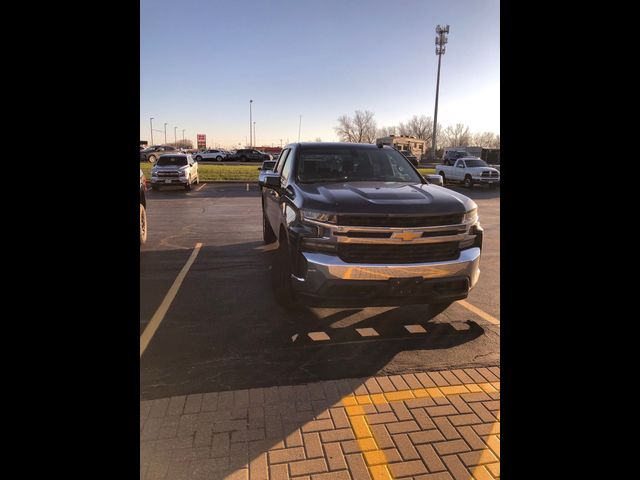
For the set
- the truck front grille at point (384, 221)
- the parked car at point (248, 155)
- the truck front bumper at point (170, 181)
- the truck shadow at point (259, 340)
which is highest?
the parked car at point (248, 155)

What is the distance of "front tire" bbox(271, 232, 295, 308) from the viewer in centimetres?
446

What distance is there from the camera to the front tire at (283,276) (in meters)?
4.46

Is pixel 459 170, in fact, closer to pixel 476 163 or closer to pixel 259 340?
pixel 476 163

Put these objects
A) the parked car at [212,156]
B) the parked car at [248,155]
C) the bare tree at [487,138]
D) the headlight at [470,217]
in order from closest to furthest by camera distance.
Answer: the bare tree at [487,138] < the headlight at [470,217] < the parked car at [248,155] < the parked car at [212,156]

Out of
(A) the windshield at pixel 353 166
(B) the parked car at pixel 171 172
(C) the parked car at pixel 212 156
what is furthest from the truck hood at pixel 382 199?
(C) the parked car at pixel 212 156

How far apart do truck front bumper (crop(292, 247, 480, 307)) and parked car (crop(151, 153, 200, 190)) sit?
16175 millimetres

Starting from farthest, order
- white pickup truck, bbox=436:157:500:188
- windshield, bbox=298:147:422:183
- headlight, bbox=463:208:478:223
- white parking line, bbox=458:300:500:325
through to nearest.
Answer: white pickup truck, bbox=436:157:500:188, windshield, bbox=298:147:422:183, white parking line, bbox=458:300:500:325, headlight, bbox=463:208:478:223

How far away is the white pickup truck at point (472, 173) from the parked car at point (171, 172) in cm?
1269

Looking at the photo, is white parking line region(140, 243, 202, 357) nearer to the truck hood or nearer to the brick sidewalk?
the brick sidewalk

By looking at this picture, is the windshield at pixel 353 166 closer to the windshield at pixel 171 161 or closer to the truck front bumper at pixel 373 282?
the truck front bumper at pixel 373 282

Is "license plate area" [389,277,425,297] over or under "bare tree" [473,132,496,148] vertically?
under

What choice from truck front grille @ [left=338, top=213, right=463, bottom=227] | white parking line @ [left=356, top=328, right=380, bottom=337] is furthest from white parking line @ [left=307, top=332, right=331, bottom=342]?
truck front grille @ [left=338, top=213, right=463, bottom=227]

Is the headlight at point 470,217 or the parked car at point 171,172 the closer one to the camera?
the headlight at point 470,217
